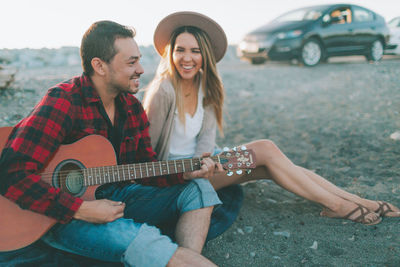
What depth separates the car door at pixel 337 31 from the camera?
935cm

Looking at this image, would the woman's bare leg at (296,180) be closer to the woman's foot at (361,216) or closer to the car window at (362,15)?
the woman's foot at (361,216)

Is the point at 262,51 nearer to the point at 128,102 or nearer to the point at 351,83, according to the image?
the point at 351,83

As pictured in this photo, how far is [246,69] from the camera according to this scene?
9.91 m

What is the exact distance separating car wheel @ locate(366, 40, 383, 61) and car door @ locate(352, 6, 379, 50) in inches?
6.2

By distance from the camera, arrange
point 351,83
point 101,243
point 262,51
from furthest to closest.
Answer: point 262,51 < point 351,83 < point 101,243

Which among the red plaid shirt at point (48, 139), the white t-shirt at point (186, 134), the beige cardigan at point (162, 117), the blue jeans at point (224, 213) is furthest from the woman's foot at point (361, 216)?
the red plaid shirt at point (48, 139)

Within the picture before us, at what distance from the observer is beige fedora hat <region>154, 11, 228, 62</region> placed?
132 inches

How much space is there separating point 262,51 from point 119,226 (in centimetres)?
831

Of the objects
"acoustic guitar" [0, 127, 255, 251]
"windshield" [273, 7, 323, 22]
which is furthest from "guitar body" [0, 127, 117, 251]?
"windshield" [273, 7, 323, 22]

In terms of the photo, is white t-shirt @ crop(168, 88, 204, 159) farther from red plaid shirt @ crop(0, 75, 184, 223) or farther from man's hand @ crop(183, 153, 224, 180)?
red plaid shirt @ crop(0, 75, 184, 223)

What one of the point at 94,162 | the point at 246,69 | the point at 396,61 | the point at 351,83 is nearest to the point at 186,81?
the point at 94,162

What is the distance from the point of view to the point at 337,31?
945 cm

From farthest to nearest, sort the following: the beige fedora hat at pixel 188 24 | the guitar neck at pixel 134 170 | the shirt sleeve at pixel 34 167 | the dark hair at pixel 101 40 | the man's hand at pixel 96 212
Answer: the beige fedora hat at pixel 188 24 < the dark hair at pixel 101 40 < the guitar neck at pixel 134 170 < the man's hand at pixel 96 212 < the shirt sleeve at pixel 34 167

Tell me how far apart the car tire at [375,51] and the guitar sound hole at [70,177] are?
9.82 metres
